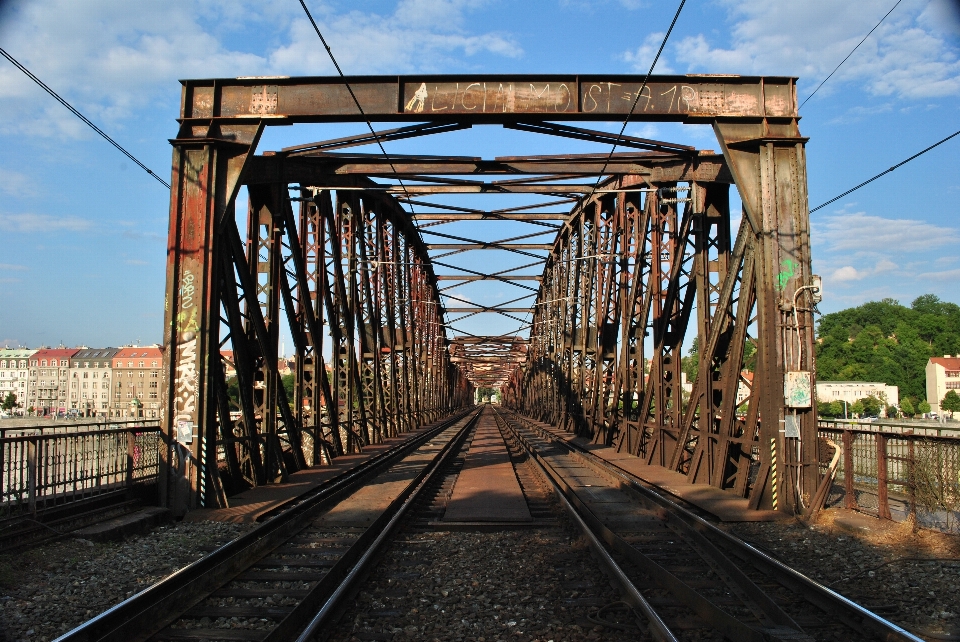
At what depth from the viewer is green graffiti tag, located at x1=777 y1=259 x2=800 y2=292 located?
34.8ft

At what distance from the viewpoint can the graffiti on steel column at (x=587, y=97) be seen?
1135 centimetres

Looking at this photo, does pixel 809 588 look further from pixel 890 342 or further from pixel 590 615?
pixel 890 342

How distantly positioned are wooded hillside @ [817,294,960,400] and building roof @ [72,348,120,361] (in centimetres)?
9821

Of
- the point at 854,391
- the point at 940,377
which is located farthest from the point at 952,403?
the point at 940,377

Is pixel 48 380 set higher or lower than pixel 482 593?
higher

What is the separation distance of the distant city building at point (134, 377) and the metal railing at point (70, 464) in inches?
2483

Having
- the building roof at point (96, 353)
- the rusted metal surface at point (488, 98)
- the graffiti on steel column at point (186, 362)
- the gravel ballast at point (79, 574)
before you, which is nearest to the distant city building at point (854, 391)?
the rusted metal surface at point (488, 98)

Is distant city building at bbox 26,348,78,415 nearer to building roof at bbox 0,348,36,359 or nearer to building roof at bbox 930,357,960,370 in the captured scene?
building roof at bbox 0,348,36,359

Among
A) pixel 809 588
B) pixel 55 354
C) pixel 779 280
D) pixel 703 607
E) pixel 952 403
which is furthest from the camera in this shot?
pixel 55 354

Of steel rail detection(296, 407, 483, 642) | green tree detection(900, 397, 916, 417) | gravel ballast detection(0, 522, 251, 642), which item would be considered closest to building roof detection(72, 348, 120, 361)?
green tree detection(900, 397, 916, 417)

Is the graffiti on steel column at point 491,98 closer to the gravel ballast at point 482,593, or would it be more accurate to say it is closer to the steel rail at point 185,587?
the steel rail at point 185,587

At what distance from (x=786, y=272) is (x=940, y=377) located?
74.2m

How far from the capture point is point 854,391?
202ft

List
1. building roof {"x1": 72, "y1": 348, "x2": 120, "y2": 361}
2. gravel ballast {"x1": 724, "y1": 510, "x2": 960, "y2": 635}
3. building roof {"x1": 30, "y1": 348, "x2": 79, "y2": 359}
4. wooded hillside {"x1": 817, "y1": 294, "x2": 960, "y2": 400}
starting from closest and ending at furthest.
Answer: gravel ballast {"x1": 724, "y1": 510, "x2": 960, "y2": 635} < wooded hillside {"x1": 817, "y1": 294, "x2": 960, "y2": 400} < building roof {"x1": 72, "y1": 348, "x2": 120, "y2": 361} < building roof {"x1": 30, "y1": 348, "x2": 79, "y2": 359}
